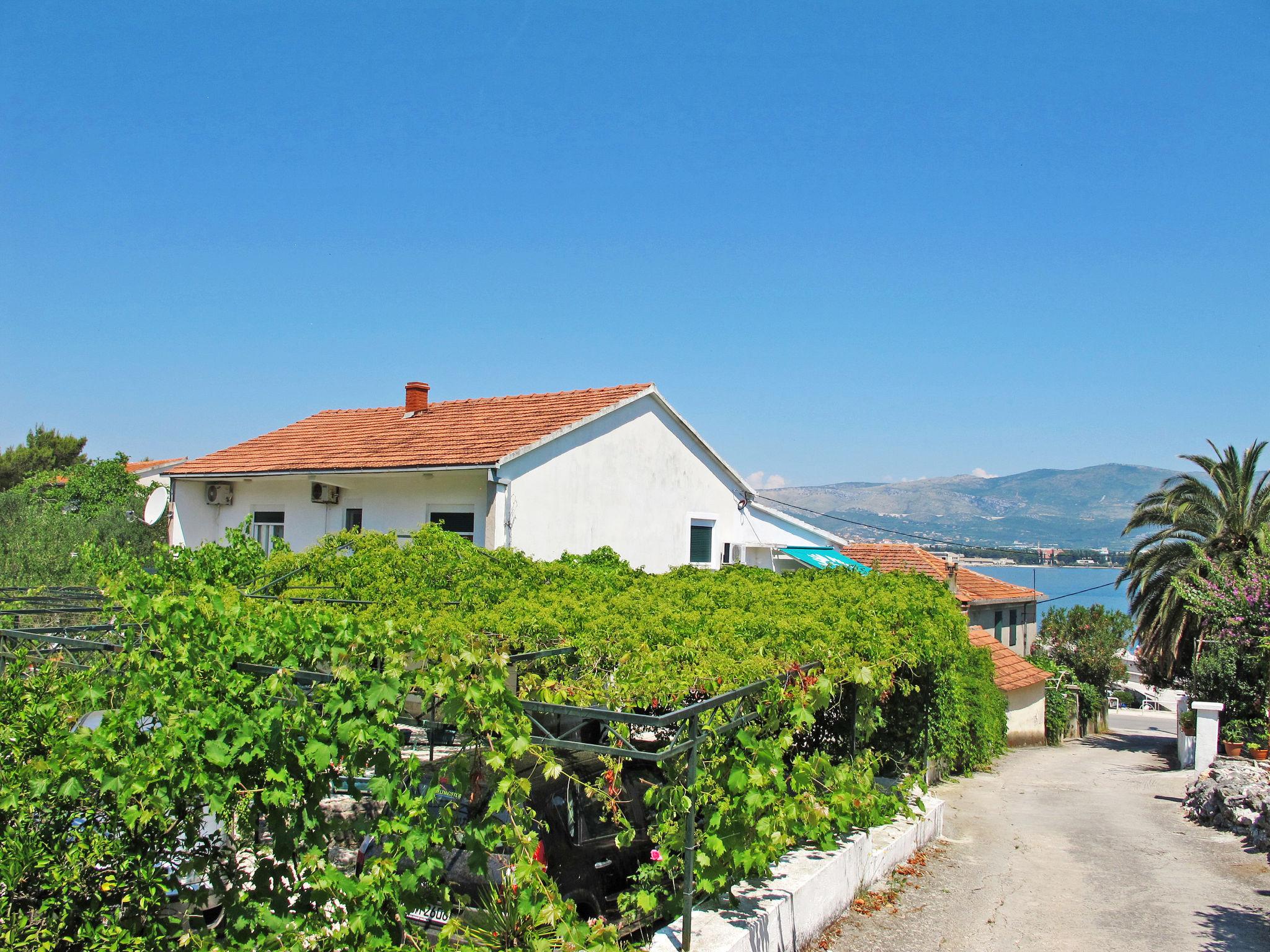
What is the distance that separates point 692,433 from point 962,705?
26.4 ft

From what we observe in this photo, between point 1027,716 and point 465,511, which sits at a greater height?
point 465,511

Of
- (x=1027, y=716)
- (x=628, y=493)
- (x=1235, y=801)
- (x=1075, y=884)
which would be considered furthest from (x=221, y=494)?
(x=1027, y=716)

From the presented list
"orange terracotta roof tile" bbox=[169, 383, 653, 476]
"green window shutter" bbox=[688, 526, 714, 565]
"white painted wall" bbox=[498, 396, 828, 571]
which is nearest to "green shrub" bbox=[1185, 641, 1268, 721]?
"white painted wall" bbox=[498, 396, 828, 571]

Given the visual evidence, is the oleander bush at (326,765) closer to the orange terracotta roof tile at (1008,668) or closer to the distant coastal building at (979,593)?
the distant coastal building at (979,593)

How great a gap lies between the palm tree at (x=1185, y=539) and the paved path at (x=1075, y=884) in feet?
52.1

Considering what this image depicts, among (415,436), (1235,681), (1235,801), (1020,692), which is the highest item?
(415,436)

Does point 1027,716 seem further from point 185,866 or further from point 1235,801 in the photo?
point 185,866

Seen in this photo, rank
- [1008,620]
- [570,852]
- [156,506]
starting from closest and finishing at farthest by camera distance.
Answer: [570,852]
[156,506]
[1008,620]

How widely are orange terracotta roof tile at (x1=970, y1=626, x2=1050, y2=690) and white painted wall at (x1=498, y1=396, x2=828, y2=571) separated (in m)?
8.91

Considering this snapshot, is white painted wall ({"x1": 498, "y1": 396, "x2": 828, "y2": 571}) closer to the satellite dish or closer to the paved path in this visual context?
the paved path

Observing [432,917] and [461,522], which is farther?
[461,522]

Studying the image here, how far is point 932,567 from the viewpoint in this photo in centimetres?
3080

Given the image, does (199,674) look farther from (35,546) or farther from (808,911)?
(35,546)

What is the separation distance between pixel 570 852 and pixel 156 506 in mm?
17373
